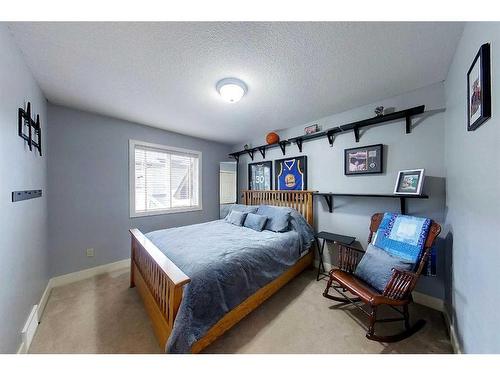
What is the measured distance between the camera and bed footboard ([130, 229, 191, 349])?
4.33 feet

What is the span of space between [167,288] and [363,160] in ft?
8.51

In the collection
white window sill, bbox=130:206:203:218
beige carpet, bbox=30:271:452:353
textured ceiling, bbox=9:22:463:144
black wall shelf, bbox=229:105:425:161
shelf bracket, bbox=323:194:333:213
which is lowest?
beige carpet, bbox=30:271:452:353

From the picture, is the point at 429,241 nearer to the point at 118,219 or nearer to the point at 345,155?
the point at 345,155

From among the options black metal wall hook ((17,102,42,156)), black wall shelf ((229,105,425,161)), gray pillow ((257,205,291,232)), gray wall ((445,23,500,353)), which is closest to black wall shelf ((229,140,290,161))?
black wall shelf ((229,105,425,161))

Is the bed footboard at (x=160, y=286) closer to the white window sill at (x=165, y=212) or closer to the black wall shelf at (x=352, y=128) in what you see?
the white window sill at (x=165, y=212)

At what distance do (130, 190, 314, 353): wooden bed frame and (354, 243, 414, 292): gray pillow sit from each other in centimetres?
86

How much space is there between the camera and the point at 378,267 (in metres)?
1.74

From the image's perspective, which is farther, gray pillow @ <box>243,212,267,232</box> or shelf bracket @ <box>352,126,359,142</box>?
gray pillow @ <box>243,212,267,232</box>

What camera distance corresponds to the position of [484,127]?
1.03 m

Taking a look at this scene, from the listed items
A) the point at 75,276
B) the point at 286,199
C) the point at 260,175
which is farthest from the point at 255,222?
the point at 75,276

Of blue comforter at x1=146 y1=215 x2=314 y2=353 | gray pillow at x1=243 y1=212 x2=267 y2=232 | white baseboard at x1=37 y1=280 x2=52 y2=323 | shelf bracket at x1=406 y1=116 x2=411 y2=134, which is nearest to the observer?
blue comforter at x1=146 y1=215 x2=314 y2=353

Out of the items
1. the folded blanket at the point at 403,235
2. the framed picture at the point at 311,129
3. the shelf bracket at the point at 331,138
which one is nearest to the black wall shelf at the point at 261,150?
the framed picture at the point at 311,129

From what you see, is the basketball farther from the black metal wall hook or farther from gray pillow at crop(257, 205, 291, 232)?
the black metal wall hook
